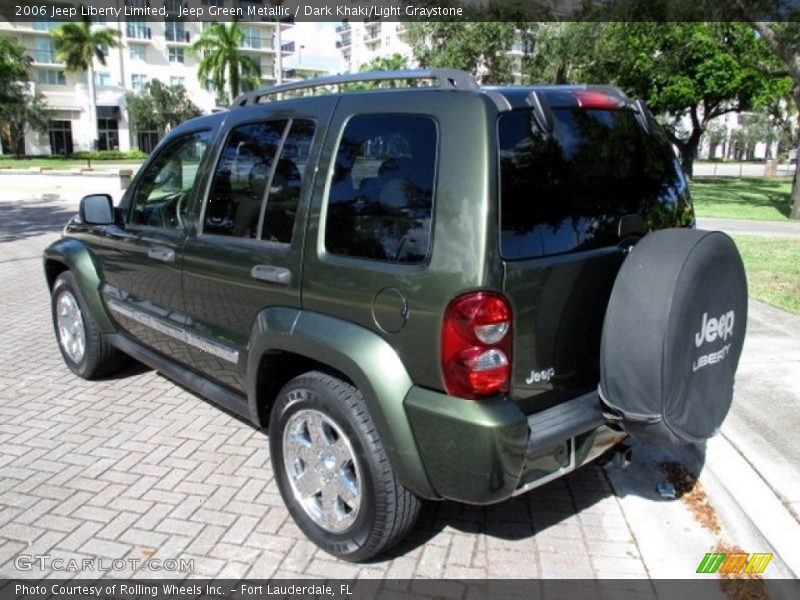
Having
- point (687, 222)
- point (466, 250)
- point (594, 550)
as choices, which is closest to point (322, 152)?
point (466, 250)

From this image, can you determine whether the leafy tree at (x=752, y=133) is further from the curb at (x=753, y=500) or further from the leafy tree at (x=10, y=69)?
the curb at (x=753, y=500)

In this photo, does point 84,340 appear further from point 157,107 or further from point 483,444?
point 157,107

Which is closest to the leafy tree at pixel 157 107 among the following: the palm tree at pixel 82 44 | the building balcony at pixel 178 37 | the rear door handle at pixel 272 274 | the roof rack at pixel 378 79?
the palm tree at pixel 82 44

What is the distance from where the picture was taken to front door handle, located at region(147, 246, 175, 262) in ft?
12.6

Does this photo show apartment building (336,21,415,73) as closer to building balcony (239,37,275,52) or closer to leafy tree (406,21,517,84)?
building balcony (239,37,275,52)

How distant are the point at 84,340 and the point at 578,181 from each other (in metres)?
3.99

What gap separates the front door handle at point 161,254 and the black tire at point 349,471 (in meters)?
1.22

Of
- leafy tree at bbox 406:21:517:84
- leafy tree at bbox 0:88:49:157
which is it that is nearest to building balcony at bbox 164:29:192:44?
leafy tree at bbox 0:88:49:157

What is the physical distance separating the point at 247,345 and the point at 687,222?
89.4 inches

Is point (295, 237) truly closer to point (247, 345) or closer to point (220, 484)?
point (247, 345)

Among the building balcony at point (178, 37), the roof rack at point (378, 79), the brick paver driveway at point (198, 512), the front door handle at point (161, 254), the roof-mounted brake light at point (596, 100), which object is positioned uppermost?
the building balcony at point (178, 37)

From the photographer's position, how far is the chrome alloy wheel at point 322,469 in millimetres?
2926

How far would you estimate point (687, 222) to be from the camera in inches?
135

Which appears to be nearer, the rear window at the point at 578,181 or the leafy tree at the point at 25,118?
the rear window at the point at 578,181
